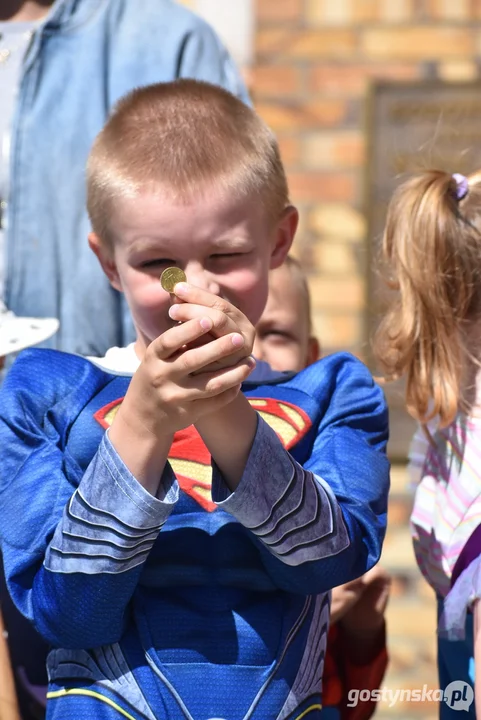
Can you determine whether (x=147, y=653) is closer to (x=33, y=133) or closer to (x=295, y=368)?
(x=295, y=368)

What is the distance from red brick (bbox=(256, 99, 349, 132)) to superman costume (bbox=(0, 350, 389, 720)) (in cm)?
230

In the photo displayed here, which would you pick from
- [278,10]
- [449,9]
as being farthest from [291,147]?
[449,9]

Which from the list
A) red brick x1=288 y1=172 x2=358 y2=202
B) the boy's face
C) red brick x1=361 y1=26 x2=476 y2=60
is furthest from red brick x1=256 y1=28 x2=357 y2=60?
the boy's face

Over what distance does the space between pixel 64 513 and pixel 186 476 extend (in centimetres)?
19

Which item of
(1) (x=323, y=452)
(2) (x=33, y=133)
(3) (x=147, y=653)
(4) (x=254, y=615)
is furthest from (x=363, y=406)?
(2) (x=33, y=133)

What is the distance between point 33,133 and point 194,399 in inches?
42.0

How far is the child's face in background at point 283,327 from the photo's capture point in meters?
2.33

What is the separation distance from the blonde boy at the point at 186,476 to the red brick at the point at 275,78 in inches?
85.2

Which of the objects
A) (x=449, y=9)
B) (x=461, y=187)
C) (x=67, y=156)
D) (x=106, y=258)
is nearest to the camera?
(x=106, y=258)

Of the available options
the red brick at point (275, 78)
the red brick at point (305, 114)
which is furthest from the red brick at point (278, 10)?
the red brick at point (305, 114)

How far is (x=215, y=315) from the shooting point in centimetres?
129

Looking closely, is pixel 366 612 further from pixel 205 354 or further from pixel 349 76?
pixel 349 76

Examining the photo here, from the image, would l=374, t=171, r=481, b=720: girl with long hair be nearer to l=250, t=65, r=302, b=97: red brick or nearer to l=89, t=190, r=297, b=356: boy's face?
l=89, t=190, r=297, b=356: boy's face

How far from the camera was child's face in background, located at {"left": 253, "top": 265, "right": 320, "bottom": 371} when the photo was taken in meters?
2.33
